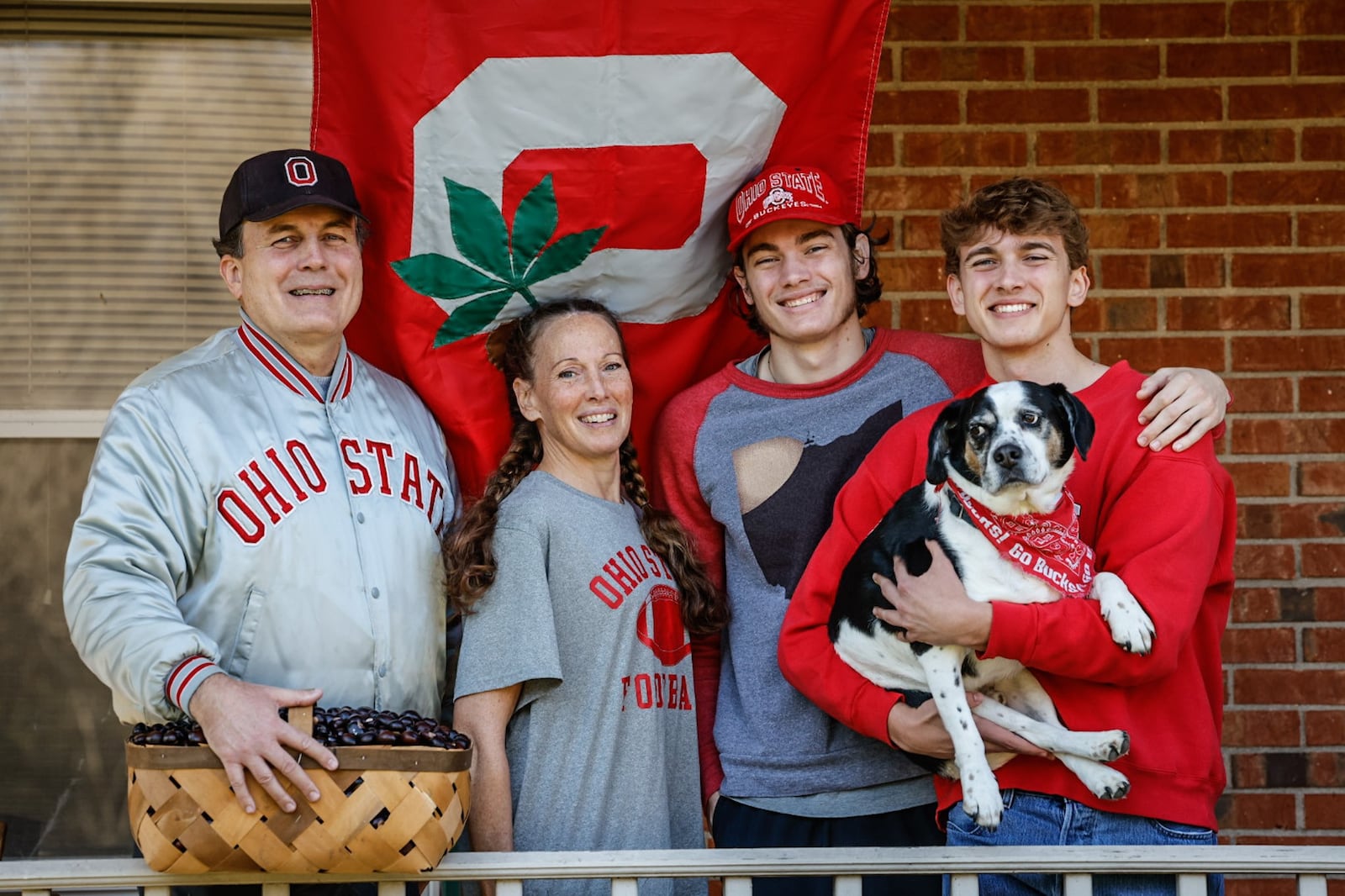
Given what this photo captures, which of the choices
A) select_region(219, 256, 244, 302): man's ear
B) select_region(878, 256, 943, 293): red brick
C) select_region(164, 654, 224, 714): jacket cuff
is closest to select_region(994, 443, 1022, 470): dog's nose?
select_region(164, 654, 224, 714): jacket cuff

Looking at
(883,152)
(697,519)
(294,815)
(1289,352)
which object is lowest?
(294,815)

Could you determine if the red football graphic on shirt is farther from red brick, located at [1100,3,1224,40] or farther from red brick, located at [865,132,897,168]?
red brick, located at [1100,3,1224,40]

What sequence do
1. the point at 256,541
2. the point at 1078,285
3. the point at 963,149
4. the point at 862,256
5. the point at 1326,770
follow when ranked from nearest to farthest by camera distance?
the point at 256,541 < the point at 1078,285 < the point at 862,256 < the point at 1326,770 < the point at 963,149

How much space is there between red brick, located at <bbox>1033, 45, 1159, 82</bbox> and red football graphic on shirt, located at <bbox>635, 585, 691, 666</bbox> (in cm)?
211

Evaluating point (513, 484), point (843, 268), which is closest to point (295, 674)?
point (513, 484)

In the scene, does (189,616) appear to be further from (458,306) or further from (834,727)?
(834,727)

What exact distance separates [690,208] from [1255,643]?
2100 mm

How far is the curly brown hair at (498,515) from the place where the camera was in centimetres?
272

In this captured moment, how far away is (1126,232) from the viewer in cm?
396

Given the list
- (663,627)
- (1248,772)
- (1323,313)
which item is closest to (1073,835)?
(663,627)

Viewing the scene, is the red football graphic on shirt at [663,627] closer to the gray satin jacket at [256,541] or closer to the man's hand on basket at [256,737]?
the gray satin jacket at [256,541]

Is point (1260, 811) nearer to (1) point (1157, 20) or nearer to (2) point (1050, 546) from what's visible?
(2) point (1050, 546)

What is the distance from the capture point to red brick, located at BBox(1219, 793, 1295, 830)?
3854mm

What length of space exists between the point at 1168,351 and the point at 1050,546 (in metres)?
1.82
